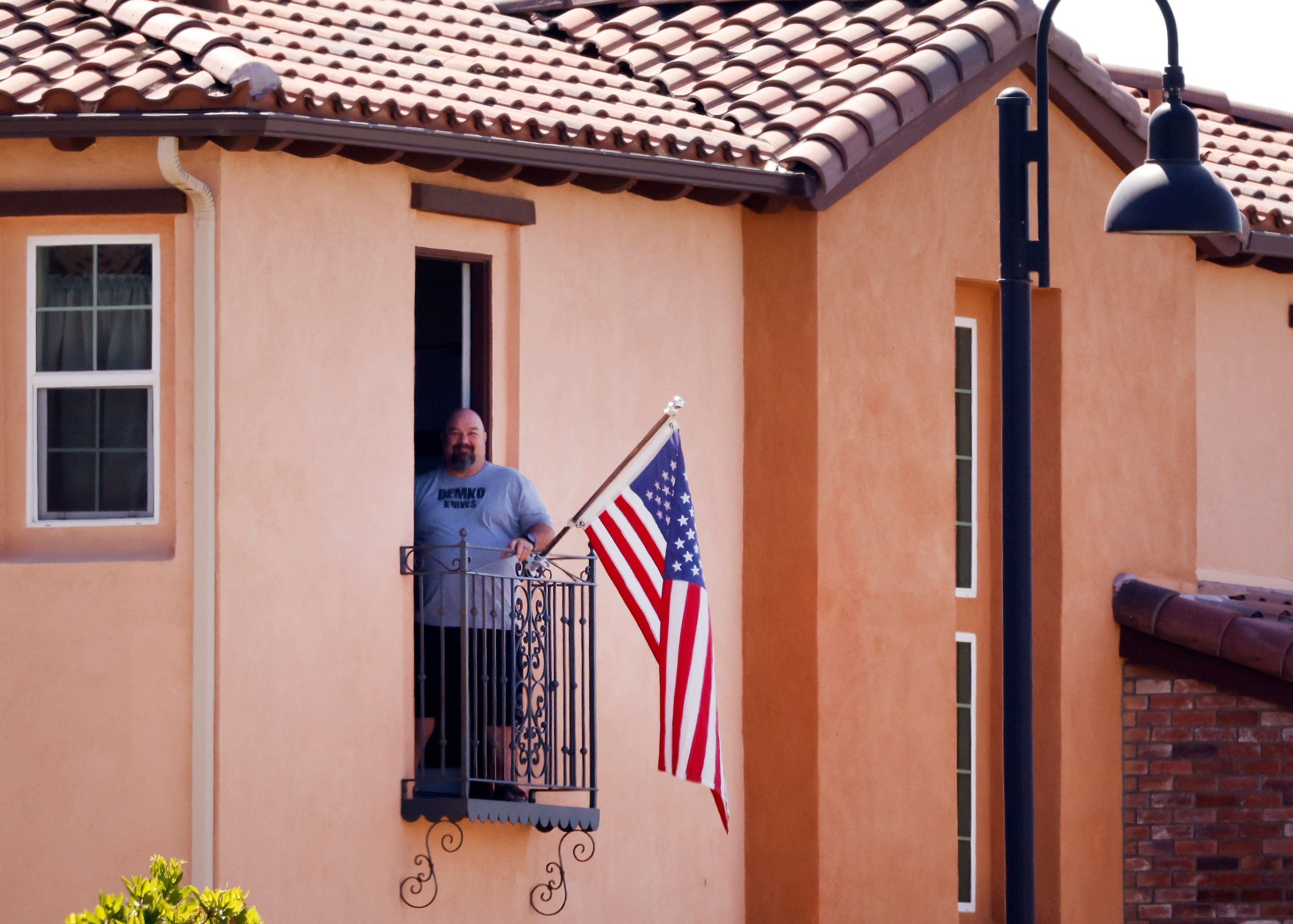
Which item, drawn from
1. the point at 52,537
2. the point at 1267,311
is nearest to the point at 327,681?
the point at 52,537

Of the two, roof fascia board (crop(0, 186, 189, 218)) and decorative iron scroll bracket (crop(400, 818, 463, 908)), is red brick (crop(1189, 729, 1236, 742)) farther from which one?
roof fascia board (crop(0, 186, 189, 218))

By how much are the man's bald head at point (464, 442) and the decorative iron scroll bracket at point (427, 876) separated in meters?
1.69

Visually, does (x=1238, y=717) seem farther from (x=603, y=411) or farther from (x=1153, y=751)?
(x=603, y=411)

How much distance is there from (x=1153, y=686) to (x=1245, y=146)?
15.1 feet

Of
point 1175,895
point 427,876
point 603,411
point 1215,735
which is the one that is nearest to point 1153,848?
point 1175,895

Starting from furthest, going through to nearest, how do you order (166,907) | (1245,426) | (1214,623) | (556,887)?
(1245,426), (1214,623), (556,887), (166,907)

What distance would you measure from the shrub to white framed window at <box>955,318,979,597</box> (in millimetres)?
6486

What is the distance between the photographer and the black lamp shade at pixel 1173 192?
7223mm

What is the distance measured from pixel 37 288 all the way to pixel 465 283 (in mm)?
2103

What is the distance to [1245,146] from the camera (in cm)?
1434

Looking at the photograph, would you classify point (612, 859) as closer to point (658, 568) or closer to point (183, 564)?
point (658, 568)

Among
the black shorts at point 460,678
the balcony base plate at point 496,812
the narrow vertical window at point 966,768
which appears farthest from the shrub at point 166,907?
the narrow vertical window at point 966,768

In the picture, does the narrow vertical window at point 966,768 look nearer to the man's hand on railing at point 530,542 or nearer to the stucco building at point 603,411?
the stucco building at point 603,411

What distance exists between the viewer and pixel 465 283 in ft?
31.8
